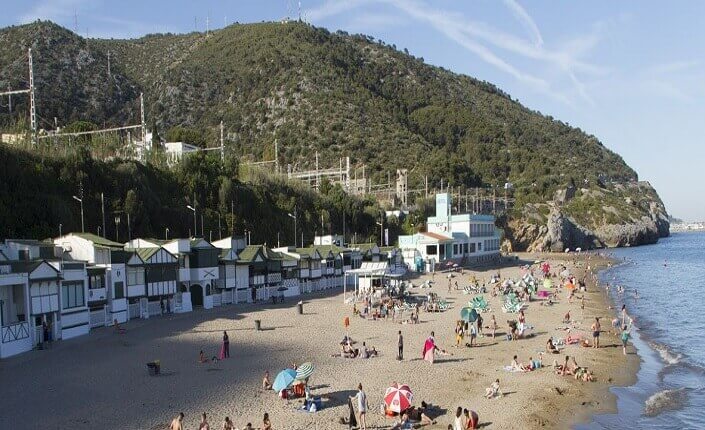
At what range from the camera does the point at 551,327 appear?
32938 mm

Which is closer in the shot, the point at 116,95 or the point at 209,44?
the point at 116,95

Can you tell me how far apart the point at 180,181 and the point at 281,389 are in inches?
1874

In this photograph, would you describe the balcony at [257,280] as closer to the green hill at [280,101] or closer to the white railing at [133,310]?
the white railing at [133,310]

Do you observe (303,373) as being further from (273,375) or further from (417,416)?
(417,416)

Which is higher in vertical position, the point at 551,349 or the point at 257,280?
the point at 257,280

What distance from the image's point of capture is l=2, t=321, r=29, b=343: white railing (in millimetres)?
23719

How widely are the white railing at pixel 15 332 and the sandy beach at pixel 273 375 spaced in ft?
3.22

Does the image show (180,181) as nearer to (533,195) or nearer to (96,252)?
(96,252)

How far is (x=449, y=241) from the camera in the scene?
244ft

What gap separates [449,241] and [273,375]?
55103 millimetres

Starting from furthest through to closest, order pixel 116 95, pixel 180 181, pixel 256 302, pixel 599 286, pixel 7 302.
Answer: pixel 116 95, pixel 180 181, pixel 599 286, pixel 256 302, pixel 7 302

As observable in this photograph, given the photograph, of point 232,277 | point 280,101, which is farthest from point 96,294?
point 280,101

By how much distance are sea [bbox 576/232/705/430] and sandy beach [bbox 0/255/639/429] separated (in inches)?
32.0

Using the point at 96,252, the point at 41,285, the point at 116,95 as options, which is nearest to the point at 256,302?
the point at 96,252
